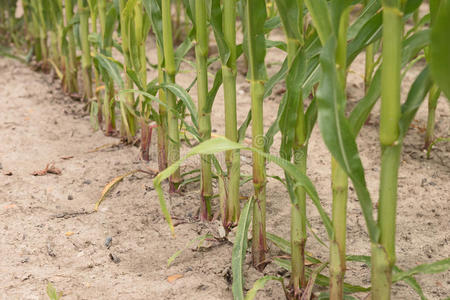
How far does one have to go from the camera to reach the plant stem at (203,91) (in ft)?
4.70

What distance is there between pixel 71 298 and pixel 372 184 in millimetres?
1110

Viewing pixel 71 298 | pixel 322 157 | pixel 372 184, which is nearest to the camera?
pixel 71 298

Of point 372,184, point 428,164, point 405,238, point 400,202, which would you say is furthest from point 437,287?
point 428,164

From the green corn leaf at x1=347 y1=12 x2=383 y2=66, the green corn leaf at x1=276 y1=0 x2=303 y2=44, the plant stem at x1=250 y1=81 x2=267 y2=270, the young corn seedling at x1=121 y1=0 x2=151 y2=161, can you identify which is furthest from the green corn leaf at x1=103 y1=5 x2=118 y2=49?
the green corn leaf at x1=347 y1=12 x2=383 y2=66

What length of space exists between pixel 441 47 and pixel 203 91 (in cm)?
78

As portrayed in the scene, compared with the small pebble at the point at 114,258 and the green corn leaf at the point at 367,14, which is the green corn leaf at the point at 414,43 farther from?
the small pebble at the point at 114,258

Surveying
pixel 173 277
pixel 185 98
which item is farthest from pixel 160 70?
pixel 173 277

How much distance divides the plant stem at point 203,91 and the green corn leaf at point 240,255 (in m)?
0.30

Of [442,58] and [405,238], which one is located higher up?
[442,58]

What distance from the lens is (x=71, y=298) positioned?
50.8 inches

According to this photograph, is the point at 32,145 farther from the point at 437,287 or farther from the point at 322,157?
the point at 437,287

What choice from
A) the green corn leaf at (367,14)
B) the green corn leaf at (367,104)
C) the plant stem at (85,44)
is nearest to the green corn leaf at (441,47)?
the green corn leaf at (367,104)

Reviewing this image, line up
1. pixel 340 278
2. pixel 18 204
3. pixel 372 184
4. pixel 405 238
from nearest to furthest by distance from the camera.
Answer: pixel 340 278 → pixel 405 238 → pixel 18 204 → pixel 372 184

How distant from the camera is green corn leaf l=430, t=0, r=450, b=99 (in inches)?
30.8
